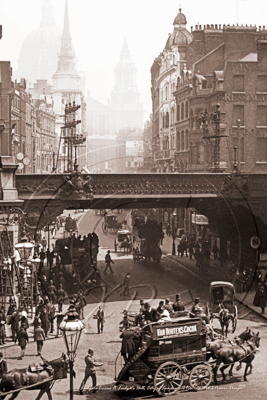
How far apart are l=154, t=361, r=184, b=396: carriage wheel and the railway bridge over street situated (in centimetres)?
2021

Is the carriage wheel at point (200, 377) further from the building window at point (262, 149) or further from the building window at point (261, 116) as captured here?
the building window at point (261, 116)

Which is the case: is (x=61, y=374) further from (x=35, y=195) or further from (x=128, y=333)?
(x=35, y=195)

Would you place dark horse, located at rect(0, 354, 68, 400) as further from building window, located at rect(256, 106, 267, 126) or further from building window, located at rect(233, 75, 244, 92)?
building window, located at rect(256, 106, 267, 126)

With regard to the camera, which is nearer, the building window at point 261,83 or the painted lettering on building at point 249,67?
the painted lettering on building at point 249,67

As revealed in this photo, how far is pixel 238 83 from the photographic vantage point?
65750mm

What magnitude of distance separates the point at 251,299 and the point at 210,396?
17642 mm

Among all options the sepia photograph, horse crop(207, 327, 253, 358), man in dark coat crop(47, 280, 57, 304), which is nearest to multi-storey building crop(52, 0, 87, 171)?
the sepia photograph

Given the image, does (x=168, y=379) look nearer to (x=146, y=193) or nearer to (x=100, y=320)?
(x=100, y=320)

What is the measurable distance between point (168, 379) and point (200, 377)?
1.29 metres

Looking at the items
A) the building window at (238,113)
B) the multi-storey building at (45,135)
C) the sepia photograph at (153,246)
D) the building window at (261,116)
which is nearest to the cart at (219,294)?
the sepia photograph at (153,246)

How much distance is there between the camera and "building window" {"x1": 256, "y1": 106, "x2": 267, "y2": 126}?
6631 centimetres

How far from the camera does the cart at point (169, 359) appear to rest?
73.3 feet

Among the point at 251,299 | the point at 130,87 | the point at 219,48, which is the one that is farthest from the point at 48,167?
the point at 251,299

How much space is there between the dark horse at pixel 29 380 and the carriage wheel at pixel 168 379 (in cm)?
351
